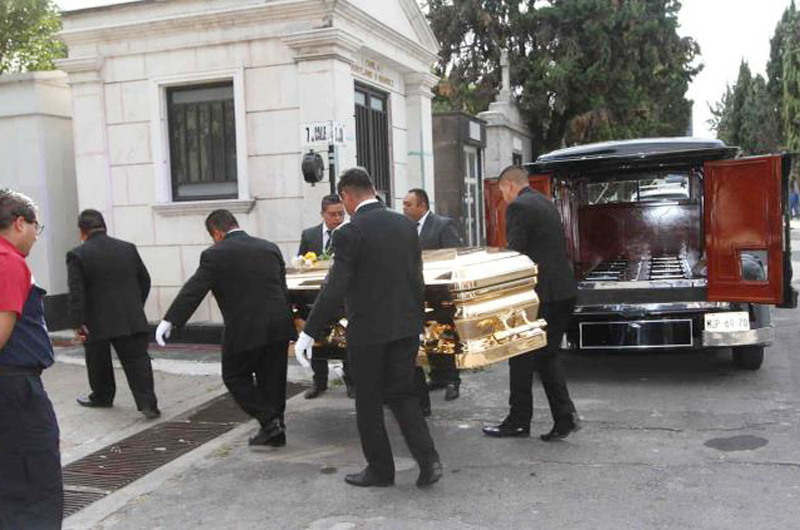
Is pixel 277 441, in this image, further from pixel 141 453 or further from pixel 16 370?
pixel 16 370

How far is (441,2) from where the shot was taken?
83.3 feet

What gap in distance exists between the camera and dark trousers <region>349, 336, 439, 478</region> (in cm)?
469

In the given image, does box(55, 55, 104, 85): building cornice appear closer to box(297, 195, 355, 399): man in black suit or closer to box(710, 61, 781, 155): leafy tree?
box(297, 195, 355, 399): man in black suit

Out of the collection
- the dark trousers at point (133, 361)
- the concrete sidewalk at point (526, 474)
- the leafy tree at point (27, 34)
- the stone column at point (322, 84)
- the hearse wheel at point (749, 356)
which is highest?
A: the leafy tree at point (27, 34)

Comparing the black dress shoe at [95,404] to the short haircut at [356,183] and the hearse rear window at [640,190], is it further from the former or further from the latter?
the hearse rear window at [640,190]

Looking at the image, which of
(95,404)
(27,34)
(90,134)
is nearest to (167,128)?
(90,134)

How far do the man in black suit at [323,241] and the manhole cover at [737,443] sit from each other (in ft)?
9.87

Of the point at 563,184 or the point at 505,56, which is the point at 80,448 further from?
the point at 505,56

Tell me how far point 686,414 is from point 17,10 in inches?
575

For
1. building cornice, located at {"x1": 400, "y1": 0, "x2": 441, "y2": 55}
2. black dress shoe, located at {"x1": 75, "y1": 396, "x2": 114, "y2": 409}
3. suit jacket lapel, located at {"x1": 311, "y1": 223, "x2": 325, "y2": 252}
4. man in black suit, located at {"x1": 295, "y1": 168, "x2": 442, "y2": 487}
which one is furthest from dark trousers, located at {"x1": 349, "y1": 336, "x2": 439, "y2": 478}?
building cornice, located at {"x1": 400, "y1": 0, "x2": 441, "y2": 55}

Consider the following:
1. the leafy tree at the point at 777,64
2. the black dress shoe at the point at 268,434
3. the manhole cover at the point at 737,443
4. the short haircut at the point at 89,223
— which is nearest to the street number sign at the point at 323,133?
the short haircut at the point at 89,223

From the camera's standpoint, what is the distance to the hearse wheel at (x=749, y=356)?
294 inches

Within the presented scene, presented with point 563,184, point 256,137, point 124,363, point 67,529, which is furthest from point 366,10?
point 67,529

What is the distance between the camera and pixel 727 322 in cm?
698
